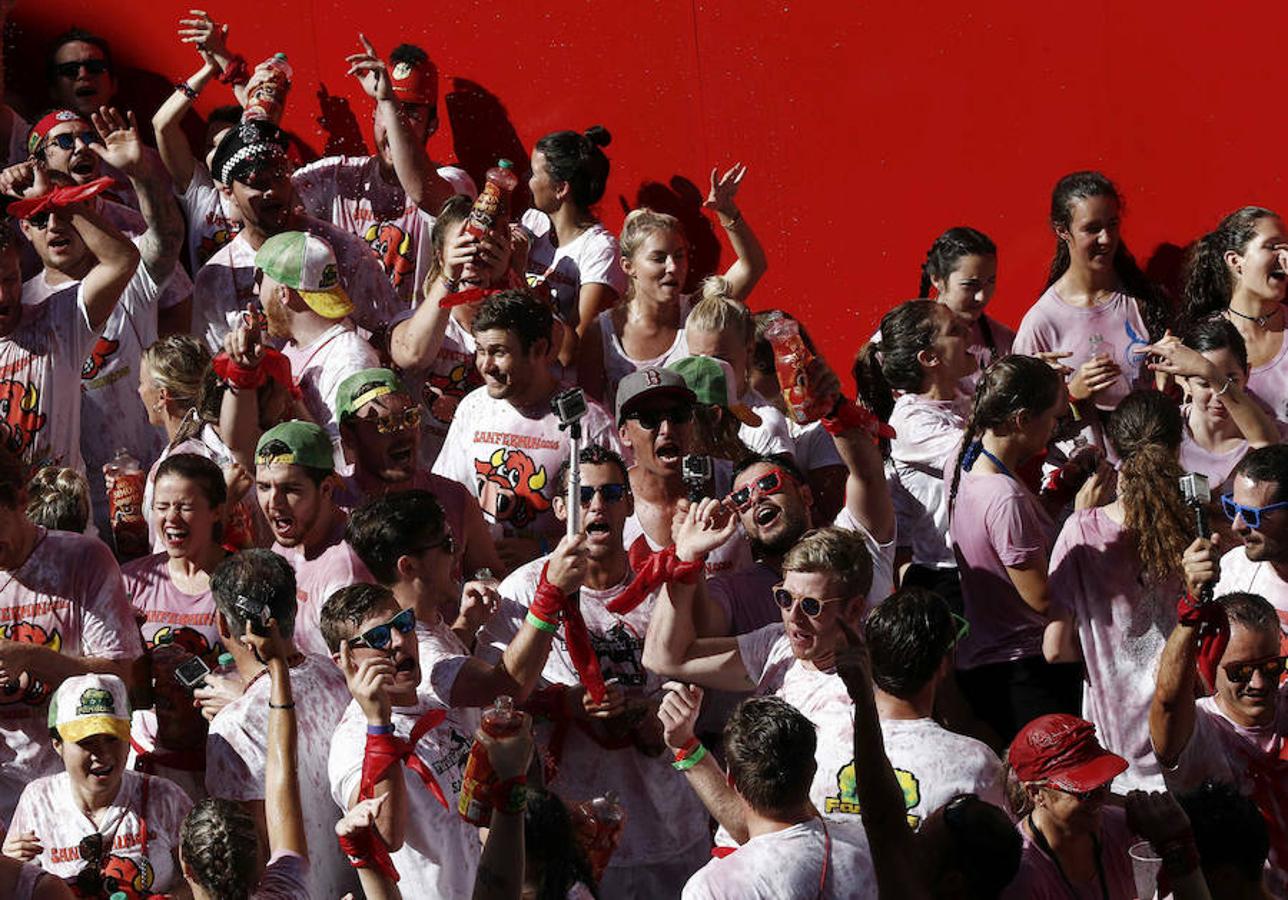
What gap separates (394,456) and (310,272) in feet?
3.54

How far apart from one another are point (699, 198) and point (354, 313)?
246 centimetres

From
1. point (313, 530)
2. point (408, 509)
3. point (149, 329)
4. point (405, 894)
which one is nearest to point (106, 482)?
point (149, 329)

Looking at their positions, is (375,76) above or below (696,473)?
above

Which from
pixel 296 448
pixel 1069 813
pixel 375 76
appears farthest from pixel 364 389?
pixel 1069 813

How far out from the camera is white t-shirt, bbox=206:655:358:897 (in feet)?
19.9

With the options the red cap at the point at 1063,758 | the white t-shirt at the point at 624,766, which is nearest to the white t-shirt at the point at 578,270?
the white t-shirt at the point at 624,766

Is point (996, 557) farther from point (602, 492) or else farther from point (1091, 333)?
point (1091, 333)

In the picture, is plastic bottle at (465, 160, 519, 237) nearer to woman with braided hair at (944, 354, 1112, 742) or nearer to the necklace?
woman with braided hair at (944, 354, 1112, 742)

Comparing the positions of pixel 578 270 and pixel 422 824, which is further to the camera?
pixel 578 270

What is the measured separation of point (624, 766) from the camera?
261 inches

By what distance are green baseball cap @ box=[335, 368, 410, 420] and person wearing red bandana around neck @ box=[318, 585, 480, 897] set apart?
1420 millimetres

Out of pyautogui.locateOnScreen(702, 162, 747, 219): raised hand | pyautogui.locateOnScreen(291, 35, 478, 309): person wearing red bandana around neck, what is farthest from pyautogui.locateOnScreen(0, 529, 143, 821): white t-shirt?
pyautogui.locateOnScreen(702, 162, 747, 219): raised hand

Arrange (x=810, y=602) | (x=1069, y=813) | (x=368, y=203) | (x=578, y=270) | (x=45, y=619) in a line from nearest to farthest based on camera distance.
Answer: (x=1069, y=813) < (x=810, y=602) < (x=45, y=619) < (x=578, y=270) < (x=368, y=203)

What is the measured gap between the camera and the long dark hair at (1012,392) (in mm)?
7020
